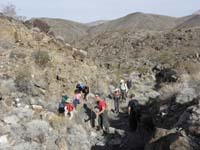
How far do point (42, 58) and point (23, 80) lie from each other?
287 cm

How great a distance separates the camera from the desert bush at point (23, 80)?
20938 mm

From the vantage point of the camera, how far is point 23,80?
21219 millimetres

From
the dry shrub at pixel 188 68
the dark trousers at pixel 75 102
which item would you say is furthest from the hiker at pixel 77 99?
the dry shrub at pixel 188 68

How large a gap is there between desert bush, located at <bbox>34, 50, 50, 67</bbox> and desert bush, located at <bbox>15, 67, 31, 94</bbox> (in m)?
1.79

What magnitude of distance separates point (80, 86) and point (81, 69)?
13.5 feet

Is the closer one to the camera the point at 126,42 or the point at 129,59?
the point at 129,59

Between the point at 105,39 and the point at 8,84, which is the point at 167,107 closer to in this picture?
the point at 8,84

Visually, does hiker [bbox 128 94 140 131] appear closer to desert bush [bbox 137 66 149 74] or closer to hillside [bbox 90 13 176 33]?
desert bush [bbox 137 66 149 74]

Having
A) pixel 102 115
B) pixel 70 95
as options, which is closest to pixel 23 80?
pixel 70 95

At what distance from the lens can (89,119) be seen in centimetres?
2038

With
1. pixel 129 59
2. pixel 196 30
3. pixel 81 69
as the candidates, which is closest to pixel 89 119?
pixel 81 69

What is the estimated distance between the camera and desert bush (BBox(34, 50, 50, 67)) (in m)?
23.7

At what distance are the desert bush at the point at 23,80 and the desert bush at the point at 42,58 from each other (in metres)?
1.79

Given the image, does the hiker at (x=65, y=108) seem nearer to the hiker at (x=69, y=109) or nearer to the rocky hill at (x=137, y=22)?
the hiker at (x=69, y=109)
